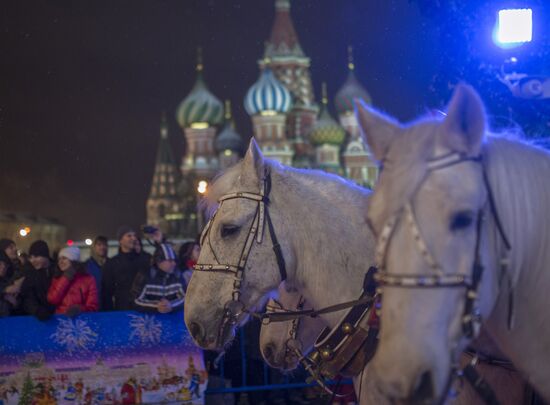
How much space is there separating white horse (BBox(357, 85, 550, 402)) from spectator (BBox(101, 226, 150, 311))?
540 cm

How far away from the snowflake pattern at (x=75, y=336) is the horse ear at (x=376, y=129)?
471cm

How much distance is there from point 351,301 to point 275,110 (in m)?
74.4

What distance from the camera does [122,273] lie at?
7.49 metres

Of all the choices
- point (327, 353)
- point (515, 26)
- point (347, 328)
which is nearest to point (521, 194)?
point (347, 328)

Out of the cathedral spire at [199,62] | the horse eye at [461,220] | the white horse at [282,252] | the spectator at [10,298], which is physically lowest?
the spectator at [10,298]

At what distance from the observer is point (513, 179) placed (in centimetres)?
212

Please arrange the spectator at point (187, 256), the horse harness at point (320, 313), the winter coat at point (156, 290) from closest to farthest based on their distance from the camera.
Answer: the horse harness at point (320, 313) < the winter coat at point (156, 290) < the spectator at point (187, 256)

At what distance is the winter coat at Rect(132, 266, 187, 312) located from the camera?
6.57 m

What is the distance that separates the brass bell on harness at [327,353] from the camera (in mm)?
3355

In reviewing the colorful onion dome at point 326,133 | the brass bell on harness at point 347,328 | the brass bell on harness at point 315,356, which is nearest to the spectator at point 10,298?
the brass bell on harness at point 315,356

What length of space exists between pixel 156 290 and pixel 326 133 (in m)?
71.7

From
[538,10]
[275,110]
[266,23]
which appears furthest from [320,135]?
[538,10]

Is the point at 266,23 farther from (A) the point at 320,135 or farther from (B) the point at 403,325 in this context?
(B) the point at 403,325

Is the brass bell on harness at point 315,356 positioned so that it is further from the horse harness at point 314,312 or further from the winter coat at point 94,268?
the winter coat at point 94,268
